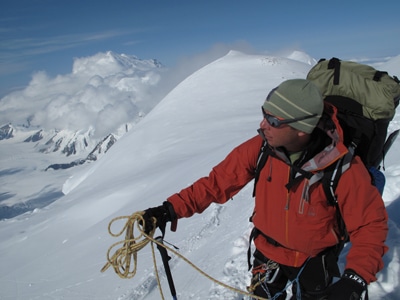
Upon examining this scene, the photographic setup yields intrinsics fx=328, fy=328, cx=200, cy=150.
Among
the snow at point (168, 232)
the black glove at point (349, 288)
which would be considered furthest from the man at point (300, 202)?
the snow at point (168, 232)

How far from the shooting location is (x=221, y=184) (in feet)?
8.82

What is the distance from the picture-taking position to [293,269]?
2.64m

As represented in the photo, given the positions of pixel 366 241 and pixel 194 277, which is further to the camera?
pixel 194 277

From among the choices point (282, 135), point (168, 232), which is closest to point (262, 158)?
point (282, 135)

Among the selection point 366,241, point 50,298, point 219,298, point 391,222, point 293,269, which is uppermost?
point 366,241

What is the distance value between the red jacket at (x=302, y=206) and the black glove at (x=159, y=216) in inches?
2.5

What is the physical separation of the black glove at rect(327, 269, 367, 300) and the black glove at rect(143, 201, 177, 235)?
1.28m

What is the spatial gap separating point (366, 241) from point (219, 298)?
2.57 metres

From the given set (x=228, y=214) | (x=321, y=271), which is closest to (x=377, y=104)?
(x=321, y=271)

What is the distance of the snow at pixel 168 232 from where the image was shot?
501 centimetres

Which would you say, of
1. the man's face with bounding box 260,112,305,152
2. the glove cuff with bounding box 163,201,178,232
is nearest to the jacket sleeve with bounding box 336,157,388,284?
the man's face with bounding box 260,112,305,152

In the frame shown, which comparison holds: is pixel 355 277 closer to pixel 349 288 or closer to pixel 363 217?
pixel 349 288

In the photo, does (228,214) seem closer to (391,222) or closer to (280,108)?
(391,222)

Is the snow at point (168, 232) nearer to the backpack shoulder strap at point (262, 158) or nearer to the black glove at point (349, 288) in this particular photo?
the black glove at point (349, 288)
